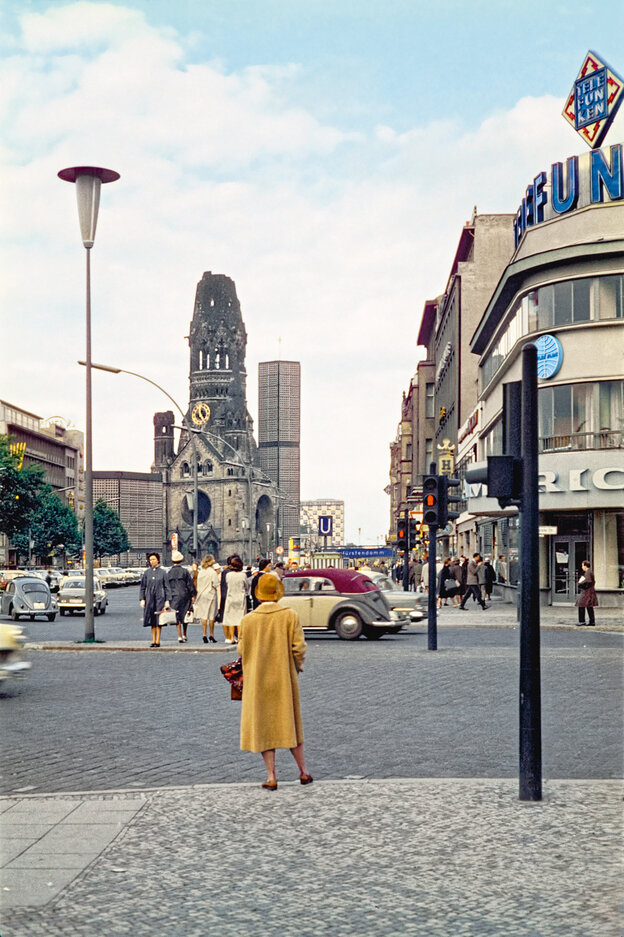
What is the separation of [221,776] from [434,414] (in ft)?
273

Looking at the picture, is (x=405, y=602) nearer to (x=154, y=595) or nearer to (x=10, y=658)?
(x=154, y=595)

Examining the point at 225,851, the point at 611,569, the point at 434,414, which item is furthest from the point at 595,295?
the point at 434,414

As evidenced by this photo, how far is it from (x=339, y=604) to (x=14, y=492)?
3584 centimetres

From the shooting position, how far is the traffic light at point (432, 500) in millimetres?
21844

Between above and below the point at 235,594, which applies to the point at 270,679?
below

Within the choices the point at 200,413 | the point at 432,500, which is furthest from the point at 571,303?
the point at 200,413

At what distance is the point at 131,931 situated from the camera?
4984mm

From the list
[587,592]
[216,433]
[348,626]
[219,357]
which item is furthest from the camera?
[219,357]

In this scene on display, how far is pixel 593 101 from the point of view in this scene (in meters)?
41.6

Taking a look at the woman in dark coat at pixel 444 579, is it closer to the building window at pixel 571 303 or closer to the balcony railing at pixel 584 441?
the balcony railing at pixel 584 441

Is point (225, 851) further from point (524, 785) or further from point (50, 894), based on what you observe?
point (524, 785)

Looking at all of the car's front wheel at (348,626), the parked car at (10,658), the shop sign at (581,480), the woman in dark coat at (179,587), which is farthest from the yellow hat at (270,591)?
the shop sign at (581,480)

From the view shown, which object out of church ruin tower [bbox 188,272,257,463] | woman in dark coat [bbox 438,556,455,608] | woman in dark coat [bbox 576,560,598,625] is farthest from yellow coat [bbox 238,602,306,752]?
church ruin tower [bbox 188,272,257,463]

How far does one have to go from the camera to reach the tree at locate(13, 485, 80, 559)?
103 metres
